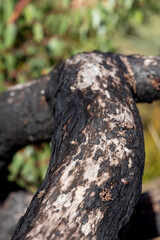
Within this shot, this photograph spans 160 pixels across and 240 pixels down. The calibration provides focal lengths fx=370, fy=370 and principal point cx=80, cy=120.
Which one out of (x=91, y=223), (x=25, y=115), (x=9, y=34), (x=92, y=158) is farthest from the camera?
(x=9, y=34)

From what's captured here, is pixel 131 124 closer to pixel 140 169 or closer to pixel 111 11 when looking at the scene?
pixel 140 169

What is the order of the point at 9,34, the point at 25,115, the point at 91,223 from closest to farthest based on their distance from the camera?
the point at 91,223
the point at 25,115
the point at 9,34

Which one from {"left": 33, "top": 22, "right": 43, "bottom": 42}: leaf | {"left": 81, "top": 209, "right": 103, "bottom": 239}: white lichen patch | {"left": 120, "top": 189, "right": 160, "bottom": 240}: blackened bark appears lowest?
{"left": 120, "top": 189, "right": 160, "bottom": 240}: blackened bark

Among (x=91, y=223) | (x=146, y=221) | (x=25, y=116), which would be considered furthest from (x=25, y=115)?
(x=91, y=223)

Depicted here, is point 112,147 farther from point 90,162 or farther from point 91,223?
point 91,223

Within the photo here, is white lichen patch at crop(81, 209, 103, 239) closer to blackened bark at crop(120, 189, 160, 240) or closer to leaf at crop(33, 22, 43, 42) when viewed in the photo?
blackened bark at crop(120, 189, 160, 240)

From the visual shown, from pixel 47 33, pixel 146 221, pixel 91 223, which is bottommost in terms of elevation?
pixel 146 221

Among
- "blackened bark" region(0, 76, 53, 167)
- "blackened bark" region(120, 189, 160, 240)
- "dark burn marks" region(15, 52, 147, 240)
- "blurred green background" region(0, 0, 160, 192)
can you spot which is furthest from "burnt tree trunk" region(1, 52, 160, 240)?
"blurred green background" region(0, 0, 160, 192)
